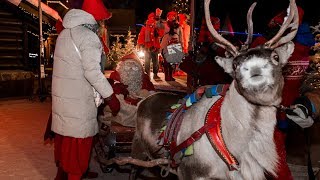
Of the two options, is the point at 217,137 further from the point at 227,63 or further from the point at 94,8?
the point at 94,8

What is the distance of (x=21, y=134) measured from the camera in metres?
9.20

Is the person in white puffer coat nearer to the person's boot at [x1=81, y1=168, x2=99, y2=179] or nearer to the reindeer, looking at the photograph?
the reindeer

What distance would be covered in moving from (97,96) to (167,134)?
42.9 inches

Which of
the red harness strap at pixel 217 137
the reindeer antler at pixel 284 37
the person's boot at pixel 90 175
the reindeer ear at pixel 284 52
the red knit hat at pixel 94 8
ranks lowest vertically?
the person's boot at pixel 90 175

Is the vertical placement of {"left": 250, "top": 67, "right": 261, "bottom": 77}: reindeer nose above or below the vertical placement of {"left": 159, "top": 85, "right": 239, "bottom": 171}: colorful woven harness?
above

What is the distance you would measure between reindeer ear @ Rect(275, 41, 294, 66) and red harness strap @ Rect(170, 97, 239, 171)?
70cm

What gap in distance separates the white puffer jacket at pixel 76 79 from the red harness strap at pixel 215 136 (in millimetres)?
1257

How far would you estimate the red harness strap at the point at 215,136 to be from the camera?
361cm

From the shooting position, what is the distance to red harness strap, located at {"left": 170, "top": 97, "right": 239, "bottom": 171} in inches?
142

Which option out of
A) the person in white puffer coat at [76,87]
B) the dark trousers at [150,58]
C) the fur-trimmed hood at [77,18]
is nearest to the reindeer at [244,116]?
the person in white puffer coat at [76,87]

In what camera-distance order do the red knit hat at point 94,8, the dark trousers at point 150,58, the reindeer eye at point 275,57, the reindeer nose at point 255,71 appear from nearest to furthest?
the reindeer nose at point 255,71, the reindeer eye at point 275,57, the red knit hat at point 94,8, the dark trousers at point 150,58

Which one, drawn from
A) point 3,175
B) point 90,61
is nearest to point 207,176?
point 90,61

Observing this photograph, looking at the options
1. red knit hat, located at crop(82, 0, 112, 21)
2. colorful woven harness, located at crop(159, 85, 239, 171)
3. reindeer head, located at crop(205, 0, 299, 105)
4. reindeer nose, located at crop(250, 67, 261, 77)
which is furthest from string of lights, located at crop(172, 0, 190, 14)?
reindeer nose, located at crop(250, 67, 261, 77)

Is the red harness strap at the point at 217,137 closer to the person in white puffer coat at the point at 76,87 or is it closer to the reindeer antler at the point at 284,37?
the reindeer antler at the point at 284,37
